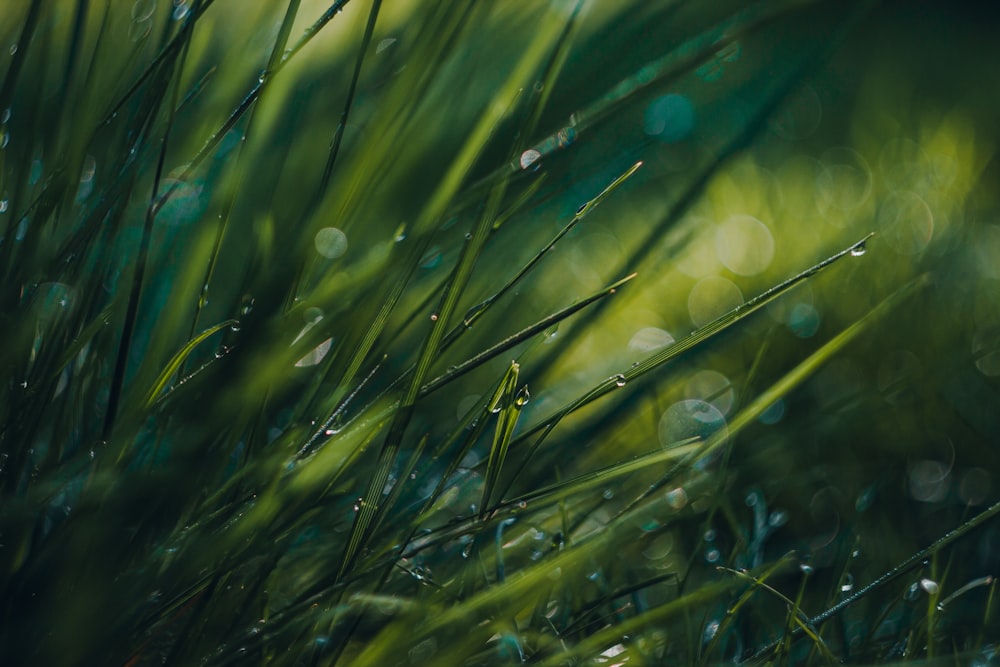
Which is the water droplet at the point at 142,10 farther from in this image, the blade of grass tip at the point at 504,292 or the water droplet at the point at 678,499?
the water droplet at the point at 678,499

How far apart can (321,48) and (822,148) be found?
520 mm

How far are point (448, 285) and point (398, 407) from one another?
0.05 metres

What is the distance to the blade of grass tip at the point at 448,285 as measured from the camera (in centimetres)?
27

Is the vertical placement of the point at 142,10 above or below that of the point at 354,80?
above

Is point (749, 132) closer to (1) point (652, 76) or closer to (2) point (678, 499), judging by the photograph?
(1) point (652, 76)

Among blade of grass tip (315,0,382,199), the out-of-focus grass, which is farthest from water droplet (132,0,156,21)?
blade of grass tip (315,0,382,199)

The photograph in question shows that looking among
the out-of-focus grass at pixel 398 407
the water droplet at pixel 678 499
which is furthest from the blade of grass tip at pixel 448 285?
the water droplet at pixel 678 499

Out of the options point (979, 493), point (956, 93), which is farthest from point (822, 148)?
point (979, 493)

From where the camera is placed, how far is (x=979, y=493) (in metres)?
0.54

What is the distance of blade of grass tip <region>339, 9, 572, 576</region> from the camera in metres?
0.27

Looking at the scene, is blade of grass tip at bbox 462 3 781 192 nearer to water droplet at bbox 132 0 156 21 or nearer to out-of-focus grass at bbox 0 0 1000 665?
out-of-focus grass at bbox 0 0 1000 665

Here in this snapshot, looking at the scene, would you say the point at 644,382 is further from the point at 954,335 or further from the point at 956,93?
the point at 956,93

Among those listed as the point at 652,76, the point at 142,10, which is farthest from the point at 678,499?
the point at 142,10

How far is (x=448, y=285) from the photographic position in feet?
0.94
